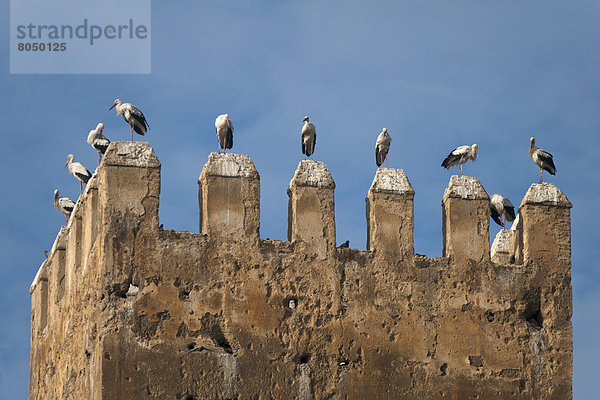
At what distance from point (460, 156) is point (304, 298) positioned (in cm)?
424

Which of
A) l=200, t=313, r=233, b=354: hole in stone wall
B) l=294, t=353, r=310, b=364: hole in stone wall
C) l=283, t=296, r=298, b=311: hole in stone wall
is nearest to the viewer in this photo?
l=200, t=313, r=233, b=354: hole in stone wall

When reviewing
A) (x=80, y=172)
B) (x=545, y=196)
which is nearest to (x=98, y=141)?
(x=80, y=172)

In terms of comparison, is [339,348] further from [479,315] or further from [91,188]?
[91,188]

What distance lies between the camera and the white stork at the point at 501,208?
25.8 m

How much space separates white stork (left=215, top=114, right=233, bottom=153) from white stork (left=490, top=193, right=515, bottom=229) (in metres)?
4.49

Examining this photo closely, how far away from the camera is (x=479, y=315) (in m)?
22.7

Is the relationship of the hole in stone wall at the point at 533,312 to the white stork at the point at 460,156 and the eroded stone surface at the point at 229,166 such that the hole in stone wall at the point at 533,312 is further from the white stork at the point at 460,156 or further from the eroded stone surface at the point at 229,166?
the eroded stone surface at the point at 229,166

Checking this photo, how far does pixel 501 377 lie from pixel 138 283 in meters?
5.05

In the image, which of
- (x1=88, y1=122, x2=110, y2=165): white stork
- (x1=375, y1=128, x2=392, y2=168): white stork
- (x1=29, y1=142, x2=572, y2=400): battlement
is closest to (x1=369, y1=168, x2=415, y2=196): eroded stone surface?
(x1=29, y1=142, x2=572, y2=400): battlement

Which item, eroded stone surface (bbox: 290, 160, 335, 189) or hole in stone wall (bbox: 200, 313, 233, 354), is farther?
eroded stone surface (bbox: 290, 160, 335, 189)

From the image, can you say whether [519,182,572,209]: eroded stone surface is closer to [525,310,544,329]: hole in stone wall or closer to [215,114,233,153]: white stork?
[525,310,544,329]: hole in stone wall

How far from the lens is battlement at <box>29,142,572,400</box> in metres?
21.4

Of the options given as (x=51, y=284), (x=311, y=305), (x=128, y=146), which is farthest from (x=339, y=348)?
(x=51, y=284)

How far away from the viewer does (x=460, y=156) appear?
987 inches
